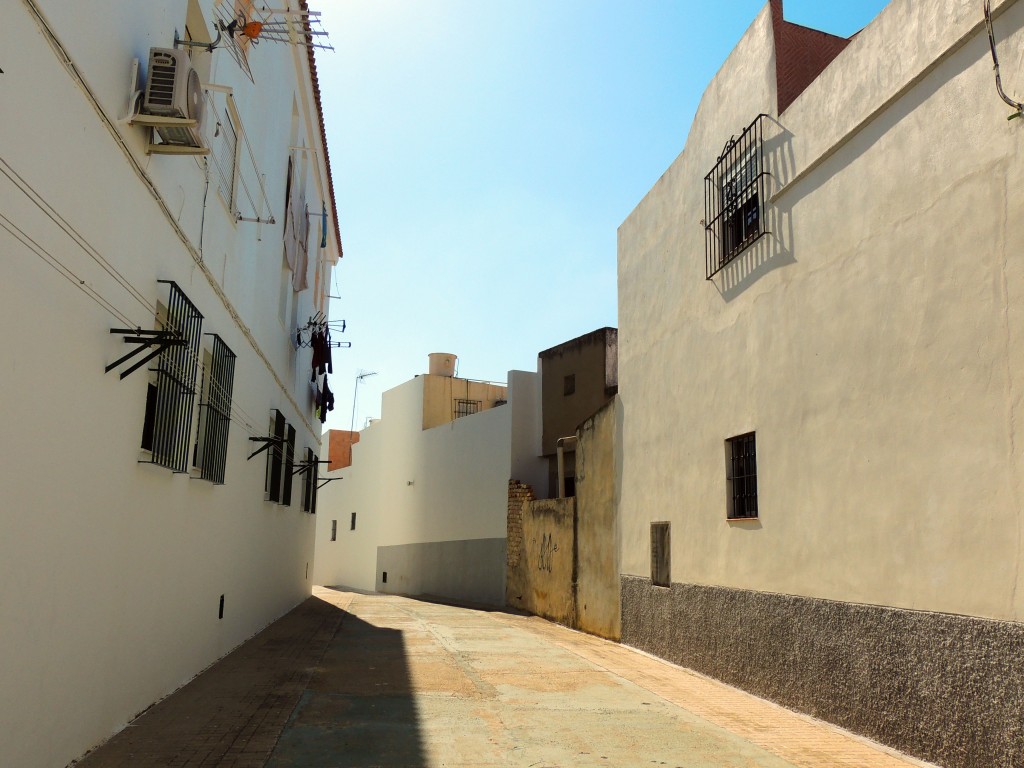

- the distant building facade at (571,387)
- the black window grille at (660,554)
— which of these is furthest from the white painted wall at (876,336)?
the distant building facade at (571,387)

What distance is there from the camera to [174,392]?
21.6ft

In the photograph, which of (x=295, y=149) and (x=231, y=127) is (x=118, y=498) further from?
(x=295, y=149)

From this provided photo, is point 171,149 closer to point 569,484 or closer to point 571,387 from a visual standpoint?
point 569,484

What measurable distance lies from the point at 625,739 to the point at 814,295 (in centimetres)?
380

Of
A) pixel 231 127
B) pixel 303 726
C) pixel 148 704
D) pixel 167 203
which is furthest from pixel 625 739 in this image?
pixel 231 127

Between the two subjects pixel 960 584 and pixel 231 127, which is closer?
pixel 960 584

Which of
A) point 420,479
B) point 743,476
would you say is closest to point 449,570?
point 420,479

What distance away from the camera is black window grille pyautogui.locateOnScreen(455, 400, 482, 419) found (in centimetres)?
2652

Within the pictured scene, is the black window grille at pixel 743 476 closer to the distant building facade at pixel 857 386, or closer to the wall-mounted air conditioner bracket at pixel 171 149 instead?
the distant building facade at pixel 857 386

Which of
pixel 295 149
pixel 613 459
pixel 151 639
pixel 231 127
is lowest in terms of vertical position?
pixel 151 639

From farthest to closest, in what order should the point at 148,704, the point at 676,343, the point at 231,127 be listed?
the point at 676,343, the point at 231,127, the point at 148,704

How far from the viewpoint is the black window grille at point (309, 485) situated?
1789 cm

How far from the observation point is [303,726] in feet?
20.0

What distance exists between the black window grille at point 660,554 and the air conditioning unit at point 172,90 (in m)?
6.88
